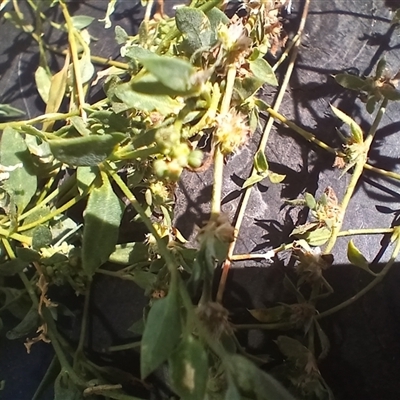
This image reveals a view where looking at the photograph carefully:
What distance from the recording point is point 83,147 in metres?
0.53

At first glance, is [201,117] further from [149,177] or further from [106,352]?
[106,352]

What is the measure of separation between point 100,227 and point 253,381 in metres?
0.20

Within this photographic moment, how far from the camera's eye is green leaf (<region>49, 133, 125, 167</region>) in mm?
524

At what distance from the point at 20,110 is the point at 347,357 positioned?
54 cm

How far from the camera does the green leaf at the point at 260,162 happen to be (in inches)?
26.9

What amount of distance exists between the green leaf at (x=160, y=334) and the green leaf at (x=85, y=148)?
0.14 metres

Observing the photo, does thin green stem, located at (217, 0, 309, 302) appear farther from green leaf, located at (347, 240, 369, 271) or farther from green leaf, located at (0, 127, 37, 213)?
green leaf, located at (0, 127, 37, 213)

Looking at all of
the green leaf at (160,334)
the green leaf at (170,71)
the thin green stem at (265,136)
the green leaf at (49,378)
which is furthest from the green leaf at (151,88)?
the green leaf at (49,378)

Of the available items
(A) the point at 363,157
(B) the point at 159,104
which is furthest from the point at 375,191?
(B) the point at 159,104

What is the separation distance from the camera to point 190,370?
49cm

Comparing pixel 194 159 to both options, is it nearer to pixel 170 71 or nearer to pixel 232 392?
pixel 170 71

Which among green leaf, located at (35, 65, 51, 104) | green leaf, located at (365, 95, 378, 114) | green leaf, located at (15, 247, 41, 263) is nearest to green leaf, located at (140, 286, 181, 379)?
green leaf, located at (15, 247, 41, 263)

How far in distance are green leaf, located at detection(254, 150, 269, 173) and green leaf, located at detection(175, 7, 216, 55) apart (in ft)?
0.46

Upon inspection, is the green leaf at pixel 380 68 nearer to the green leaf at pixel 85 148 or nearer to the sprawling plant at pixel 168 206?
the sprawling plant at pixel 168 206
